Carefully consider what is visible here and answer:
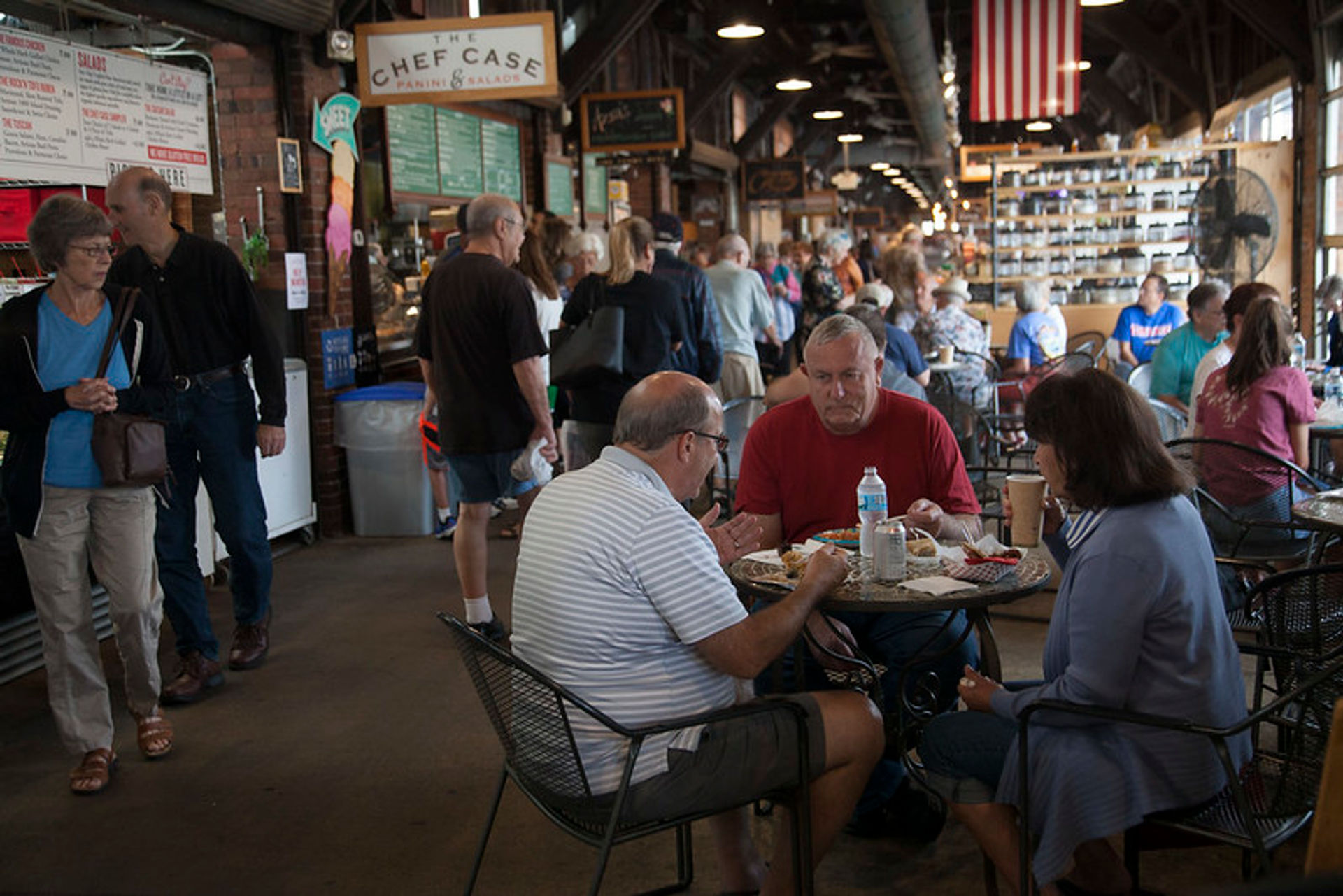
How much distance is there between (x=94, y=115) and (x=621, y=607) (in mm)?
4341

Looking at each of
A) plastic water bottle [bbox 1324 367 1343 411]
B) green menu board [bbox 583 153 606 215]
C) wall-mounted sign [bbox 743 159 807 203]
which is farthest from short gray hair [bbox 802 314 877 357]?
wall-mounted sign [bbox 743 159 807 203]

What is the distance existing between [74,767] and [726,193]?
15.0m

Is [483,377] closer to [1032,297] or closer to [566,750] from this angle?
[566,750]

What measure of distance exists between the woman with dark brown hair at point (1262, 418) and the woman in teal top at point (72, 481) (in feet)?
12.0

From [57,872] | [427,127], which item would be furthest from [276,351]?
[427,127]

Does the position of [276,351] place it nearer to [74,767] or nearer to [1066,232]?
[74,767]

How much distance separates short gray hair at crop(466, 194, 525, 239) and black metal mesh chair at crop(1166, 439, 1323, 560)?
8.77 feet

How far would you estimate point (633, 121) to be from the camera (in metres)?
10.9

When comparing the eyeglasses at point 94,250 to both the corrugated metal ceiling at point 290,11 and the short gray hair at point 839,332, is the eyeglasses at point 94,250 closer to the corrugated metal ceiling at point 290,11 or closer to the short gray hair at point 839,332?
the short gray hair at point 839,332

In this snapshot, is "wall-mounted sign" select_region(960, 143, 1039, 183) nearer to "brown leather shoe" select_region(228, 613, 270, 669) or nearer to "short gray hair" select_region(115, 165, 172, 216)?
"brown leather shoe" select_region(228, 613, 270, 669)

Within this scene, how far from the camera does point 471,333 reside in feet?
16.9

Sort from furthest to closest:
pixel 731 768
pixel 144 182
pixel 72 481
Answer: pixel 144 182 → pixel 72 481 → pixel 731 768

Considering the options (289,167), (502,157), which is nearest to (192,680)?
(289,167)

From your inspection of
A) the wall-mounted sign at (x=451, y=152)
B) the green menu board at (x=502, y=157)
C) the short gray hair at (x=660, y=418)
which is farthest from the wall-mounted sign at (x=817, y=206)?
the short gray hair at (x=660, y=418)
